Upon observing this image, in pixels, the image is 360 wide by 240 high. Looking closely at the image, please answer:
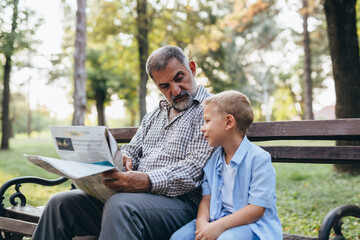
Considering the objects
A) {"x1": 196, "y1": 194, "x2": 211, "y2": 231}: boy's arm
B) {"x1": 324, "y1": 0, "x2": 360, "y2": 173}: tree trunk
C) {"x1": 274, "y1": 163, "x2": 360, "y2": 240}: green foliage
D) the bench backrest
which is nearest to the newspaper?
{"x1": 196, "y1": 194, "x2": 211, "y2": 231}: boy's arm

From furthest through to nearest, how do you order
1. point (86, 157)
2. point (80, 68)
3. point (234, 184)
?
point (80, 68) < point (86, 157) < point (234, 184)

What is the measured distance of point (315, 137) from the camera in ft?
8.11

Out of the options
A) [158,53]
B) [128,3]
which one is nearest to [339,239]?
[158,53]

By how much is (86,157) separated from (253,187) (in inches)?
38.0

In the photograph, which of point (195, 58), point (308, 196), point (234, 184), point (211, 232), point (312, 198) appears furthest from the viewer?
point (195, 58)

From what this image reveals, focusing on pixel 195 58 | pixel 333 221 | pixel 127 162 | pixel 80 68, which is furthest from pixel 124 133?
pixel 195 58

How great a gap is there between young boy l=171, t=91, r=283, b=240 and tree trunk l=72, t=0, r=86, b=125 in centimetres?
596

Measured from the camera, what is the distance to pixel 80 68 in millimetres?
7938

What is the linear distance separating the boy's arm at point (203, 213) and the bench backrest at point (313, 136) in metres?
0.62

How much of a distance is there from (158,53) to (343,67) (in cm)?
477

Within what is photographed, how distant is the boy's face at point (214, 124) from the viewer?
2.12 m

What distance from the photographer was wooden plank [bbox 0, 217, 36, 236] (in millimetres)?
2639

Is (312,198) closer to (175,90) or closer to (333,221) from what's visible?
(175,90)

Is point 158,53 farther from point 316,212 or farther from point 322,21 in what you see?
point 322,21
